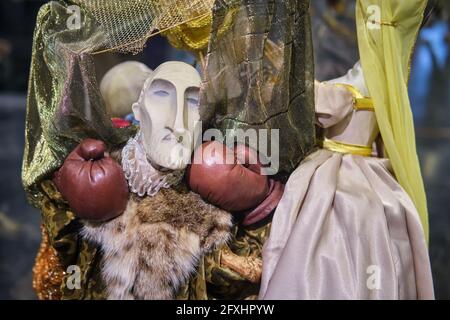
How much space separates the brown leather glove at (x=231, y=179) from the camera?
0.99m

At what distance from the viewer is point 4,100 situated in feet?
13.6

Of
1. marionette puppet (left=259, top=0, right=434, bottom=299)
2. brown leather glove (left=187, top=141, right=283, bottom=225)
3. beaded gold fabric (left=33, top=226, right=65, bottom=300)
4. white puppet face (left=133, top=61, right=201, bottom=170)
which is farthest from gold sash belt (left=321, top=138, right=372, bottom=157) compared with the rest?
beaded gold fabric (left=33, top=226, right=65, bottom=300)

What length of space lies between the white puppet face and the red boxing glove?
0.26 ft

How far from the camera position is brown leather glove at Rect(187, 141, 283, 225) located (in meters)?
0.99

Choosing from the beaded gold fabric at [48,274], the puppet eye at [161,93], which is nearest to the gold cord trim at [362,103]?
the puppet eye at [161,93]

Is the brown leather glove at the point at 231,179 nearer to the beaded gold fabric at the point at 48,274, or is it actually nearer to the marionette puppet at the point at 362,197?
the marionette puppet at the point at 362,197

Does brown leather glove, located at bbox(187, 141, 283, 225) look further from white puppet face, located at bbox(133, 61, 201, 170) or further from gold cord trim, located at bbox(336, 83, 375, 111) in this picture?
gold cord trim, located at bbox(336, 83, 375, 111)

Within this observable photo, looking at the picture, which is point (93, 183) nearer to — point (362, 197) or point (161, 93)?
point (161, 93)

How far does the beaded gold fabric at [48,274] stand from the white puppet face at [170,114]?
378 mm

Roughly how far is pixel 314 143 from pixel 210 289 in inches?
14.0

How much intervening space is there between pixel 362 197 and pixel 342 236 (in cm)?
8

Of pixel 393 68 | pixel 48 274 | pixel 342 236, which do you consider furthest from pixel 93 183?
pixel 393 68

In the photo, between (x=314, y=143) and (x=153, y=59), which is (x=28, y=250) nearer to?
(x=153, y=59)

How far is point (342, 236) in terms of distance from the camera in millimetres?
1011
